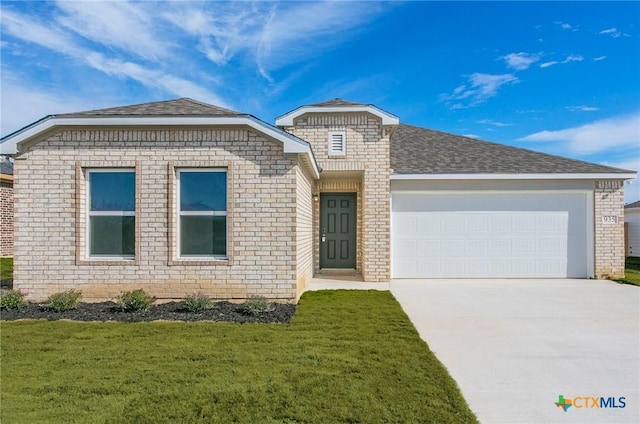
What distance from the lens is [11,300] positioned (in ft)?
20.6

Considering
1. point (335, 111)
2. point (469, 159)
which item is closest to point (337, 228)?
point (335, 111)

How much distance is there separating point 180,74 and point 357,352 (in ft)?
41.0

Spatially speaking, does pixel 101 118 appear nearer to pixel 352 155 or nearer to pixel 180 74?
pixel 352 155

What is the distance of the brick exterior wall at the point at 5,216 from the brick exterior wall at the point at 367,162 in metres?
13.6

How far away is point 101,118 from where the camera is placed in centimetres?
671

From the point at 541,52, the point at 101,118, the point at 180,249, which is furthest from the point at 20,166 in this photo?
the point at 541,52

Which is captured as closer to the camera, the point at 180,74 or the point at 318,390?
the point at 318,390

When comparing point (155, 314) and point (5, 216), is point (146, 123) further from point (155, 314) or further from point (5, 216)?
point (5, 216)

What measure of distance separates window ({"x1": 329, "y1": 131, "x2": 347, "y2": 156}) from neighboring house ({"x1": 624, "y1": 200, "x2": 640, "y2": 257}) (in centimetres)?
1607

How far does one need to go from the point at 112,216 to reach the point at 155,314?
2.27 metres

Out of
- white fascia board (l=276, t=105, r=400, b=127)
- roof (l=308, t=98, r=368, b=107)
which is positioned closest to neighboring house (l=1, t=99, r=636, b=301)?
white fascia board (l=276, t=105, r=400, b=127)

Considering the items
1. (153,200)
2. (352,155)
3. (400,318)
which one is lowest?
(400,318)

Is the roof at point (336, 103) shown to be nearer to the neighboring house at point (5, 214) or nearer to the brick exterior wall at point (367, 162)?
the brick exterior wall at point (367, 162)

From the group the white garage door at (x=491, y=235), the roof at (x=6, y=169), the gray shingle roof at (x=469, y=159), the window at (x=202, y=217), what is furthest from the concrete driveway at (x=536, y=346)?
the roof at (x=6, y=169)
